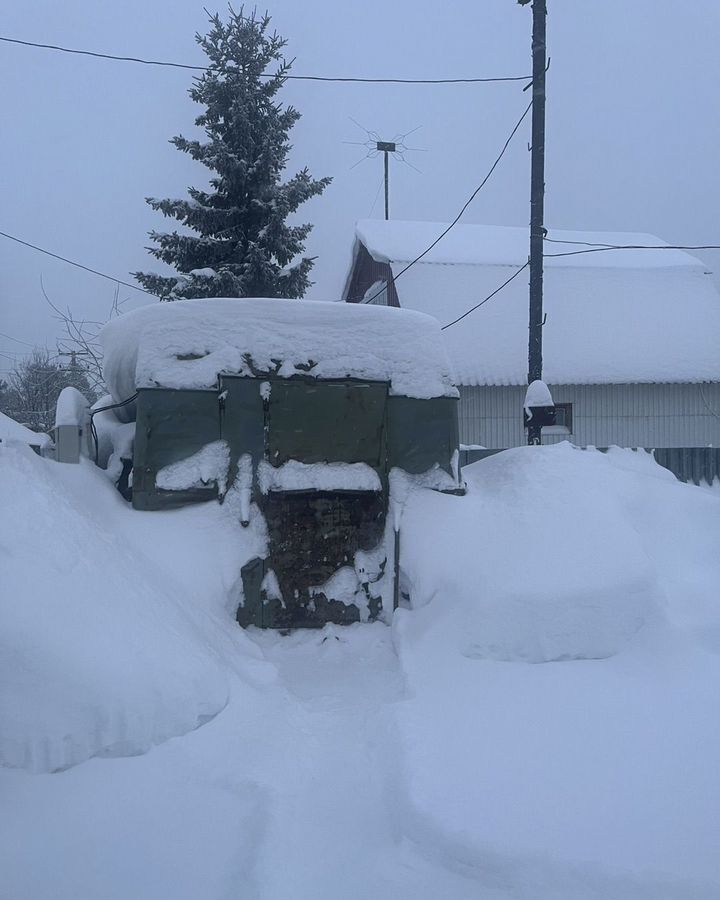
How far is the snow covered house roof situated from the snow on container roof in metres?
11.2

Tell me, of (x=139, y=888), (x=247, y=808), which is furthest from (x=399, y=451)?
(x=139, y=888)

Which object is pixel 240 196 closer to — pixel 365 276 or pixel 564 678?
pixel 365 276

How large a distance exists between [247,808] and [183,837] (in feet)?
1.04

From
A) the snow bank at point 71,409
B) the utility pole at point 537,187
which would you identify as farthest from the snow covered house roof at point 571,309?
the snow bank at point 71,409

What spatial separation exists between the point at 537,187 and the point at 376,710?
918 cm

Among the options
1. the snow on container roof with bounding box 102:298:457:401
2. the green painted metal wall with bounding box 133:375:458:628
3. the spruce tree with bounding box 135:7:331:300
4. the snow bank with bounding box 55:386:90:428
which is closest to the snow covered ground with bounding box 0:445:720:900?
the green painted metal wall with bounding box 133:375:458:628

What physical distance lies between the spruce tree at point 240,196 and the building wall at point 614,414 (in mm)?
4951

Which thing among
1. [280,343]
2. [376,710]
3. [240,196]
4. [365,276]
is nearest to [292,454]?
[280,343]

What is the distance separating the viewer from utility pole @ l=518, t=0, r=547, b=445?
11109 mm

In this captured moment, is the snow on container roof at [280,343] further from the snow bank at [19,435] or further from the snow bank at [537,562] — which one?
the snow bank at [19,435]

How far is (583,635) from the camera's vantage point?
181 inches

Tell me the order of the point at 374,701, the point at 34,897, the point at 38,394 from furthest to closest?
the point at 38,394
the point at 374,701
the point at 34,897

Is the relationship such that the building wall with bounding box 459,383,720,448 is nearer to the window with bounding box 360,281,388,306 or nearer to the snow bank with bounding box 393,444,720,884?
the window with bounding box 360,281,388,306

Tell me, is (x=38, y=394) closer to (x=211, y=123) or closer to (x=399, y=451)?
(x=211, y=123)
